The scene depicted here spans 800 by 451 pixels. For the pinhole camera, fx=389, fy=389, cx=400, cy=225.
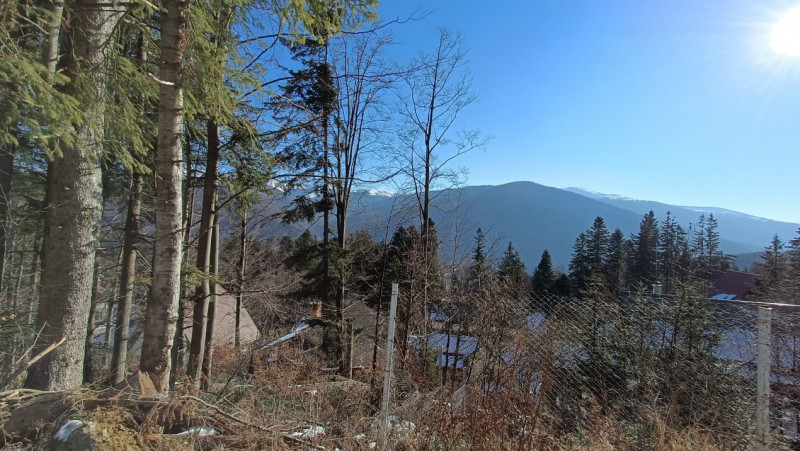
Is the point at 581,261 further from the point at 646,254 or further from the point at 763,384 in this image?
the point at 763,384

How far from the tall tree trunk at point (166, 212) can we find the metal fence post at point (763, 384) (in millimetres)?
5311

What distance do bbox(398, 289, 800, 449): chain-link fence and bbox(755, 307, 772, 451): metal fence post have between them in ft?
0.15

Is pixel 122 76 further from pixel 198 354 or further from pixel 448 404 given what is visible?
pixel 198 354

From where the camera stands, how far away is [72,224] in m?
4.57

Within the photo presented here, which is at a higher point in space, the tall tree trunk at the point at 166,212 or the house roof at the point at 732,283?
the tall tree trunk at the point at 166,212

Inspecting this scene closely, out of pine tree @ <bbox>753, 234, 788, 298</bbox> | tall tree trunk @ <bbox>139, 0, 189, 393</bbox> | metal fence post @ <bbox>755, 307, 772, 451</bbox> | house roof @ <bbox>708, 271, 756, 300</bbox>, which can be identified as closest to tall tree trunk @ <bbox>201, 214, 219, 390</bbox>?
tall tree trunk @ <bbox>139, 0, 189, 393</bbox>

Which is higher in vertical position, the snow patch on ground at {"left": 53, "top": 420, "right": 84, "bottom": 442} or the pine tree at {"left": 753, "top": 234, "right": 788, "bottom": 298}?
the pine tree at {"left": 753, "top": 234, "right": 788, "bottom": 298}

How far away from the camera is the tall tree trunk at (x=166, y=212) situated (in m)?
3.76

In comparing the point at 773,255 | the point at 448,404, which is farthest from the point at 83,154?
the point at 773,255

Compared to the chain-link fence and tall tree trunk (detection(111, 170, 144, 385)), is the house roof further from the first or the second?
tall tree trunk (detection(111, 170, 144, 385))

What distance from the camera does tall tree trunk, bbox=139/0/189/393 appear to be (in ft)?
12.3

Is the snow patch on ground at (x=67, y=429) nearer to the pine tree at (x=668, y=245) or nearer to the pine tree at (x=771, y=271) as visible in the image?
the pine tree at (x=771, y=271)

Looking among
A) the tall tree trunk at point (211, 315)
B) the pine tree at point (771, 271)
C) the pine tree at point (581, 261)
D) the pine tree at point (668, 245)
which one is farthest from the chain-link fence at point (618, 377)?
the pine tree at point (668, 245)

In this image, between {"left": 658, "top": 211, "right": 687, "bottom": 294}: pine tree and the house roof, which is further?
{"left": 658, "top": 211, "right": 687, "bottom": 294}: pine tree
